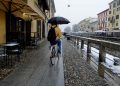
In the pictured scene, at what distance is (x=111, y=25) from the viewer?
107 metres

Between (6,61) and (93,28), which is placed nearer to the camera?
(6,61)

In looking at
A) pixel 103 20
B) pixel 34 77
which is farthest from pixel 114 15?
pixel 34 77

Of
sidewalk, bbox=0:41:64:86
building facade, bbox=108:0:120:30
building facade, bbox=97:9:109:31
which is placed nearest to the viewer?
sidewalk, bbox=0:41:64:86

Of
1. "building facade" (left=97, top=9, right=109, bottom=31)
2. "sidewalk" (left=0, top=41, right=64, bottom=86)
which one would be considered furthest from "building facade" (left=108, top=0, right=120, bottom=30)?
"sidewalk" (left=0, top=41, right=64, bottom=86)

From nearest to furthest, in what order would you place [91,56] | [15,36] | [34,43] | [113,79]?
[113,79], [91,56], [15,36], [34,43]

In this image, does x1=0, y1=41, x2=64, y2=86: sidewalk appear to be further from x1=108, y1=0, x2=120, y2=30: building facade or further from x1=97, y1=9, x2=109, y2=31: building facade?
x1=97, y1=9, x2=109, y2=31: building facade

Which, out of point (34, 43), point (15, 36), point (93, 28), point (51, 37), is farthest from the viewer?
point (93, 28)

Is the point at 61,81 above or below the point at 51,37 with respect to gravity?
below

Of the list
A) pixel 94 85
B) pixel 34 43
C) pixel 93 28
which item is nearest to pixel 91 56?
pixel 94 85

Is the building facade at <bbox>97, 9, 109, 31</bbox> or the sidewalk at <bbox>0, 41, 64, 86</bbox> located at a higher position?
the building facade at <bbox>97, 9, 109, 31</bbox>

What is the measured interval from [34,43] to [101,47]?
10033 millimetres

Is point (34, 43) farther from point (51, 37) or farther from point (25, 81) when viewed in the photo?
point (25, 81)

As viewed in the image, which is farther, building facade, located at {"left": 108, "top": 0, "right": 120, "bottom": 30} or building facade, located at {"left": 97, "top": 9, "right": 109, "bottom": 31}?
building facade, located at {"left": 97, "top": 9, "right": 109, "bottom": 31}

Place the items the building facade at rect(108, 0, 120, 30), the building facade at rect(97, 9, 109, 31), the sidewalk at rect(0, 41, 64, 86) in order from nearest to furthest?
the sidewalk at rect(0, 41, 64, 86) < the building facade at rect(108, 0, 120, 30) < the building facade at rect(97, 9, 109, 31)
